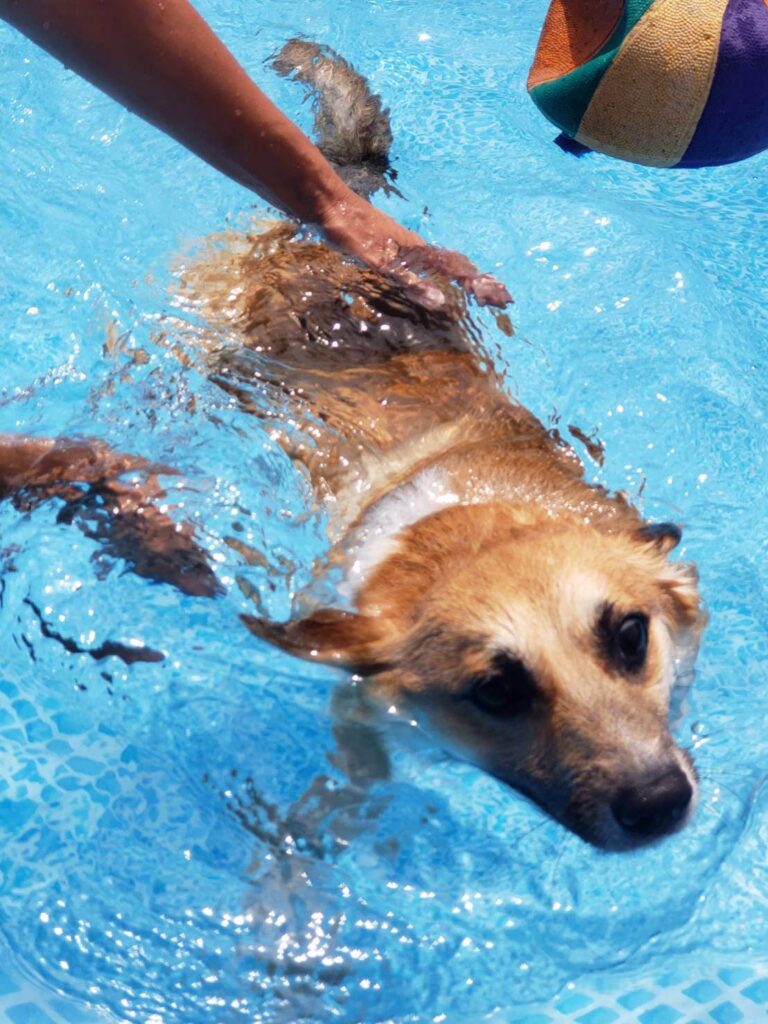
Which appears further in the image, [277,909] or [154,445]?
[154,445]

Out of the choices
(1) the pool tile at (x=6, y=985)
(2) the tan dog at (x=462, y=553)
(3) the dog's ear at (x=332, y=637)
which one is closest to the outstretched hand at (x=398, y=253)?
(2) the tan dog at (x=462, y=553)

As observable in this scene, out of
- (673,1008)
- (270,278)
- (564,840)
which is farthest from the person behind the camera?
(270,278)

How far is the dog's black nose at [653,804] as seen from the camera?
249 cm

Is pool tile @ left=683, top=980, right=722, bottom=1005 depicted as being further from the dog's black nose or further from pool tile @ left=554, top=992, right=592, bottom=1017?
the dog's black nose

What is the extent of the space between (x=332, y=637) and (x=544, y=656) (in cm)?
65

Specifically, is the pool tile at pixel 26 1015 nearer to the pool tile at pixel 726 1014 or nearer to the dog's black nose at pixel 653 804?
the dog's black nose at pixel 653 804

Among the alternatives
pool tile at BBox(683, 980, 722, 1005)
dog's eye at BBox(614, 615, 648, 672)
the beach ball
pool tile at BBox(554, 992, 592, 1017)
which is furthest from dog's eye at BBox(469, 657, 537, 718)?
the beach ball

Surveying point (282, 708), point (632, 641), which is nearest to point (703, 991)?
point (632, 641)

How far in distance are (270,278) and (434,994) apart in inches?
91.6

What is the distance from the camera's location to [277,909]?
9.86 feet

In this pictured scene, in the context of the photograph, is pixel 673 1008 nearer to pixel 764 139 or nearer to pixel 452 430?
pixel 452 430

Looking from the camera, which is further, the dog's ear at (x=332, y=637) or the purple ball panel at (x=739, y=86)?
the purple ball panel at (x=739, y=86)

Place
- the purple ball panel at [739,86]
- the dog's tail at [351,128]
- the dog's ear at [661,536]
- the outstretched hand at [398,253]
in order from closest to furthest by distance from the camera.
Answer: the dog's ear at [661,536], the purple ball panel at [739,86], the outstretched hand at [398,253], the dog's tail at [351,128]

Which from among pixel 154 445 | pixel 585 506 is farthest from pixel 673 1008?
pixel 154 445
